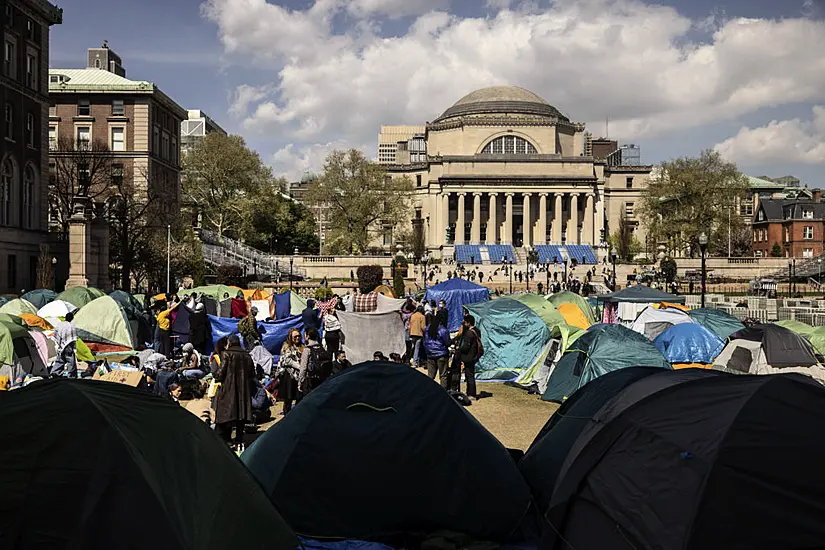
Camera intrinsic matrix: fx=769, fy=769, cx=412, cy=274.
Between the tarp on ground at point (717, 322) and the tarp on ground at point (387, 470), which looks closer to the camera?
the tarp on ground at point (387, 470)

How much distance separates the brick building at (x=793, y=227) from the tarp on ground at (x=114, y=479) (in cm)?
8014

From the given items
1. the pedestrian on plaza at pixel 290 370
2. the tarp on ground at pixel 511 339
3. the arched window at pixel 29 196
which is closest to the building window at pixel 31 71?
the arched window at pixel 29 196

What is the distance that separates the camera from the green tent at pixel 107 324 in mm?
20625

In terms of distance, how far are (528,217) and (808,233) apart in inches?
1201

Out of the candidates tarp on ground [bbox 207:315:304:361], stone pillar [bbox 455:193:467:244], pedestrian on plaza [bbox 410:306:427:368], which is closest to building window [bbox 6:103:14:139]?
tarp on ground [bbox 207:315:304:361]

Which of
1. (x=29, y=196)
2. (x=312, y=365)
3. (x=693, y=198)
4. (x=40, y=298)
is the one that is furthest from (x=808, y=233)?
(x=312, y=365)

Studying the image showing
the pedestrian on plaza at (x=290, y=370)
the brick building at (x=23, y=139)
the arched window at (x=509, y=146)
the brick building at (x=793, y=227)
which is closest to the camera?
the pedestrian on plaza at (x=290, y=370)

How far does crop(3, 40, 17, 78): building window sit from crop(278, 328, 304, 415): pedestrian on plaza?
36.2m

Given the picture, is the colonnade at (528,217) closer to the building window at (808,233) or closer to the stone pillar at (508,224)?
the stone pillar at (508,224)

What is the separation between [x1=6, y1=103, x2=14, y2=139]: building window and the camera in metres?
42.4

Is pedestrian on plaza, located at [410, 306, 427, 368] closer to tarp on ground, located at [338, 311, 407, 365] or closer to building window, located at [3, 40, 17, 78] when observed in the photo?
tarp on ground, located at [338, 311, 407, 365]

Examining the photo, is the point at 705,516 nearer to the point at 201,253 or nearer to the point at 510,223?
the point at 201,253

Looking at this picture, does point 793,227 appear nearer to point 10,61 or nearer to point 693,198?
point 693,198

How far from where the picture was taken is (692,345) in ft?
64.4
